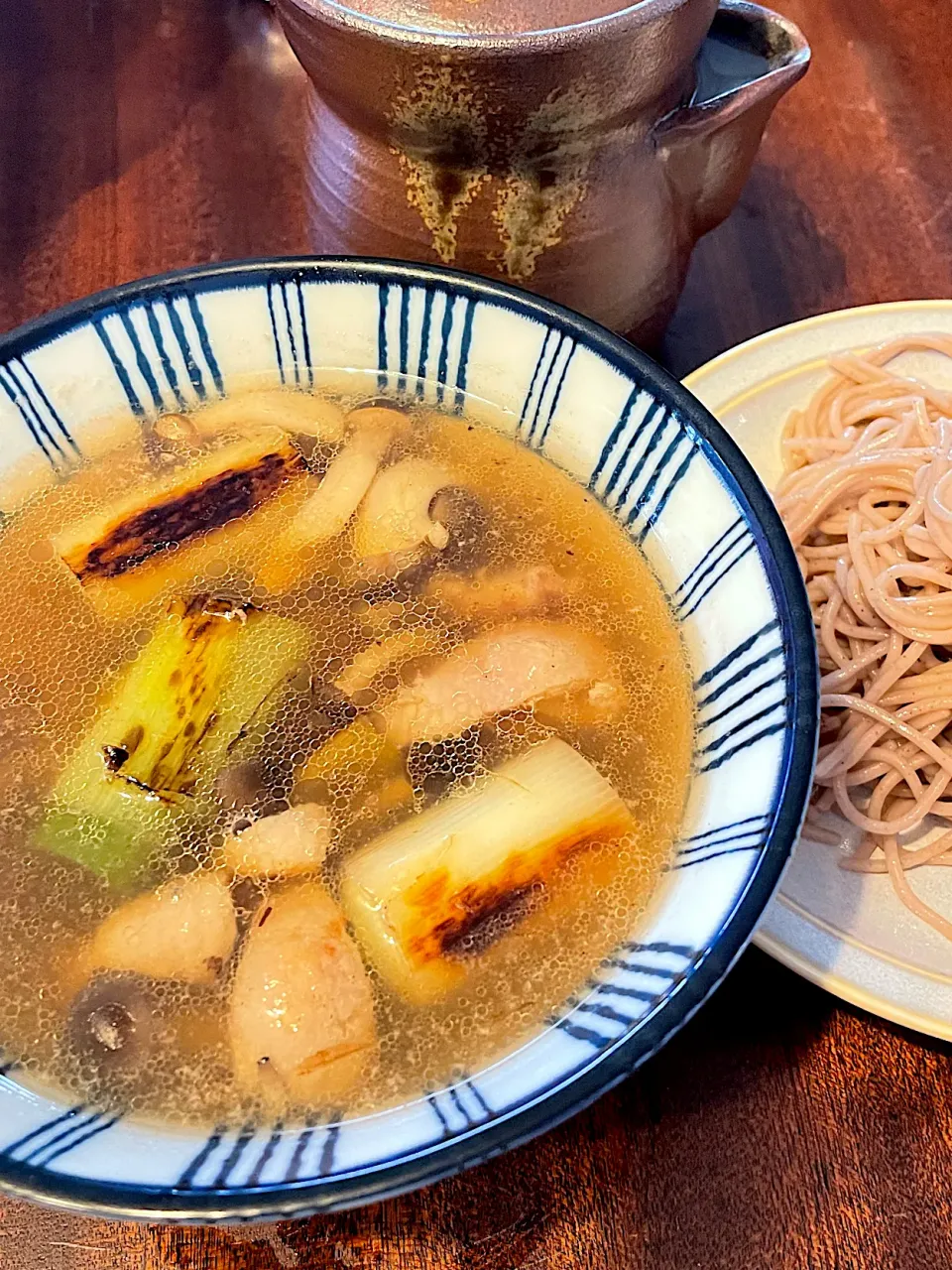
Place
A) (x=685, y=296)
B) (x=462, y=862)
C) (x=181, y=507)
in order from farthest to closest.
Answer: (x=685, y=296)
(x=181, y=507)
(x=462, y=862)

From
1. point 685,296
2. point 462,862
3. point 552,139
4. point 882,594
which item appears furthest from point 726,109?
point 462,862

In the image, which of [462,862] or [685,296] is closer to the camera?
[462,862]

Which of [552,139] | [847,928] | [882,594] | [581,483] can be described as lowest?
[847,928]

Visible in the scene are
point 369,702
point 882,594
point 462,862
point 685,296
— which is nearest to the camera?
point 462,862

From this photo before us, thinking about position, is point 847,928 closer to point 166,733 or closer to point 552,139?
point 166,733

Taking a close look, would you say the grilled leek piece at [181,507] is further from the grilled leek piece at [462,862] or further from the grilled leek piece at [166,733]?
the grilled leek piece at [462,862]

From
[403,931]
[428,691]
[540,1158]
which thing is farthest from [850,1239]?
[428,691]

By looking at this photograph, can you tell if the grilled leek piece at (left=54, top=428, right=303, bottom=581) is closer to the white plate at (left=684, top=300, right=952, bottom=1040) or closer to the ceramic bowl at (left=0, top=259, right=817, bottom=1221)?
the ceramic bowl at (left=0, top=259, right=817, bottom=1221)
